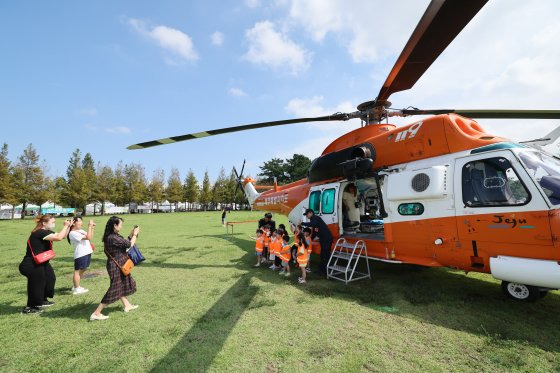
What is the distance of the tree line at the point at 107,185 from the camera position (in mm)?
39031

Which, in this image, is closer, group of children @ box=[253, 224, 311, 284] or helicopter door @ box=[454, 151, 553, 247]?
helicopter door @ box=[454, 151, 553, 247]

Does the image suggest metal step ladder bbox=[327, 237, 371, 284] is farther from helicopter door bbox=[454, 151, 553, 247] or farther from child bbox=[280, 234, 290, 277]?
helicopter door bbox=[454, 151, 553, 247]

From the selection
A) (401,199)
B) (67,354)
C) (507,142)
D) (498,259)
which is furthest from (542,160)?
(67,354)

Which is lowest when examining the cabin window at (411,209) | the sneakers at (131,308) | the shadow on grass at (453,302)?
the sneakers at (131,308)

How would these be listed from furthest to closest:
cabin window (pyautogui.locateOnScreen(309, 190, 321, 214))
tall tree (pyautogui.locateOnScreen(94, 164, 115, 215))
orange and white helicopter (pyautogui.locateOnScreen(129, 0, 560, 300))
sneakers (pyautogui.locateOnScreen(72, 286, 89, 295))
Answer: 1. tall tree (pyautogui.locateOnScreen(94, 164, 115, 215))
2. cabin window (pyautogui.locateOnScreen(309, 190, 321, 214))
3. sneakers (pyautogui.locateOnScreen(72, 286, 89, 295))
4. orange and white helicopter (pyautogui.locateOnScreen(129, 0, 560, 300))

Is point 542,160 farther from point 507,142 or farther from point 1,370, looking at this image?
point 1,370

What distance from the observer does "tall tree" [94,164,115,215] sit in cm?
5038

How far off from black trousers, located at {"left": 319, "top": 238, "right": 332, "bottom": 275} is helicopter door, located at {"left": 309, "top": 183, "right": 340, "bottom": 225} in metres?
0.63

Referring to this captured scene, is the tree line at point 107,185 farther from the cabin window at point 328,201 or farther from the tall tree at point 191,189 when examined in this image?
the cabin window at point 328,201

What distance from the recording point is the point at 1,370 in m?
3.59

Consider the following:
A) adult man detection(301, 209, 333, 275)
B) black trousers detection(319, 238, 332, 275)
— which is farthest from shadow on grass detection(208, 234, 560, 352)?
adult man detection(301, 209, 333, 275)

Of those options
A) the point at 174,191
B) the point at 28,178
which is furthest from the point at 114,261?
the point at 174,191

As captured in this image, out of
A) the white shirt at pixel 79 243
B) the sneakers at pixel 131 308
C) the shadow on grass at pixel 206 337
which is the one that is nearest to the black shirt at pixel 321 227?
the shadow on grass at pixel 206 337

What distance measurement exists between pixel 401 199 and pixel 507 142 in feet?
6.61
